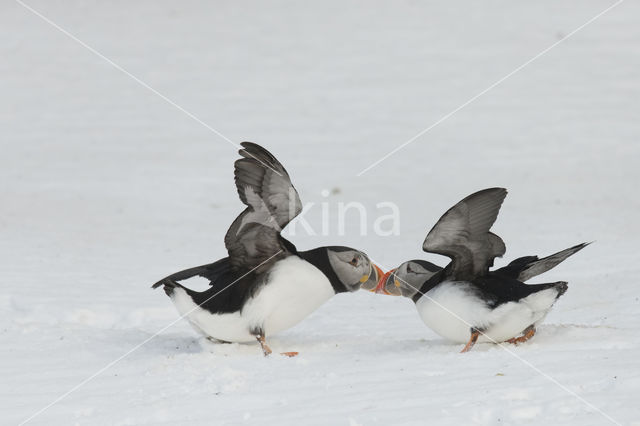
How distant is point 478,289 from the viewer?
586cm

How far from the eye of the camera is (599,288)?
8.20 m

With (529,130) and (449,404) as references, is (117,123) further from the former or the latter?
(449,404)

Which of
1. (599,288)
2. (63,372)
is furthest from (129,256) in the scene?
(599,288)

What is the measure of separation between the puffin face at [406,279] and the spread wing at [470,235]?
15.9 inches

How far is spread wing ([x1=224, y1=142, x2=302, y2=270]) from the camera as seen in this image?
18.9ft

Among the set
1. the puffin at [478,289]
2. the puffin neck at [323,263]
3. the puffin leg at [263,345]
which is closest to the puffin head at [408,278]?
the puffin at [478,289]

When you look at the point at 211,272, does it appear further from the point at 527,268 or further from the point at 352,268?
the point at 527,268

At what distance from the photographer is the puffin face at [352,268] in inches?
248

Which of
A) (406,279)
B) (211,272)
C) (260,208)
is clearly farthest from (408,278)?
(211,272)

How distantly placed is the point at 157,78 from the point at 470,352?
11096 mm

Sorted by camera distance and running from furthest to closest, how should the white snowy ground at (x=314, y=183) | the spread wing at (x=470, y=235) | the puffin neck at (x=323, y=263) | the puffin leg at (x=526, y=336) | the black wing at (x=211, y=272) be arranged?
the black wing at (x=211, y=272)
the puffin neck at (x=323, y=263)
the puffin leg at (x=526, y=336)
the spread wing at (x=470, y=235)
the white snowy ground at (x=314, y=183)

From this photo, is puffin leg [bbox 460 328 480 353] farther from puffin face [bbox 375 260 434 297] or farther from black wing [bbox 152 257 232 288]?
black wing [bbox 152 257 232 288]

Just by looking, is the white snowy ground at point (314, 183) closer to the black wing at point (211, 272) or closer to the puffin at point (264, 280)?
the puffin at point (264, 280)

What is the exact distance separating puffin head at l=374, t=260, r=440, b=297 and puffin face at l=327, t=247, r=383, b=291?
9cm
